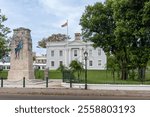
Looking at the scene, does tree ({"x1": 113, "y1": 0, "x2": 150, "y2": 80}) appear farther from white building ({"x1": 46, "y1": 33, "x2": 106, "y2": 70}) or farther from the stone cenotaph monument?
white building ({"x1": 46, "y1": 33, "x2": 106, "y2": 70})

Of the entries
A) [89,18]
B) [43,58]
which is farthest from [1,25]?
[43,58]

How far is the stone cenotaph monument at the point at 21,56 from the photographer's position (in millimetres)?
32906

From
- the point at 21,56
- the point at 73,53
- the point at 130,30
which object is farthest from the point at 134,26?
the point at 73,53

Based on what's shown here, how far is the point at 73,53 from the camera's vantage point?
83.1 metres

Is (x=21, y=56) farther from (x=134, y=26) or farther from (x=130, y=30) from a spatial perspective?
(x=134, y=26)

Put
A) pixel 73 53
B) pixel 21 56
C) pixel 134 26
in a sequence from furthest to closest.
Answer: pixel 73 53 < pixel 21 56 < pixel 134 26

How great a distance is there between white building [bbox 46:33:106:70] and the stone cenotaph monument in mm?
45920

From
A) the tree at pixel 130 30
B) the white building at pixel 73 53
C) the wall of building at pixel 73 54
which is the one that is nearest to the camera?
the tree at pixel 130 30

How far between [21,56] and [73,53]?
50449 mm

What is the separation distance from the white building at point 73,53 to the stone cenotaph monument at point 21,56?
45920mm

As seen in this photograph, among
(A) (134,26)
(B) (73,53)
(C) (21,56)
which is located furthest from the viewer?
(B) (73,53)

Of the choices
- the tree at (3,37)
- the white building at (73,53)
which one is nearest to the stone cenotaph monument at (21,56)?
the tree at (3,37)

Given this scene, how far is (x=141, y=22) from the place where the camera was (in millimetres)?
29500

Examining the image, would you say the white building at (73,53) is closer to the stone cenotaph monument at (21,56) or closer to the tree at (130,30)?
the tree at (130,30)
